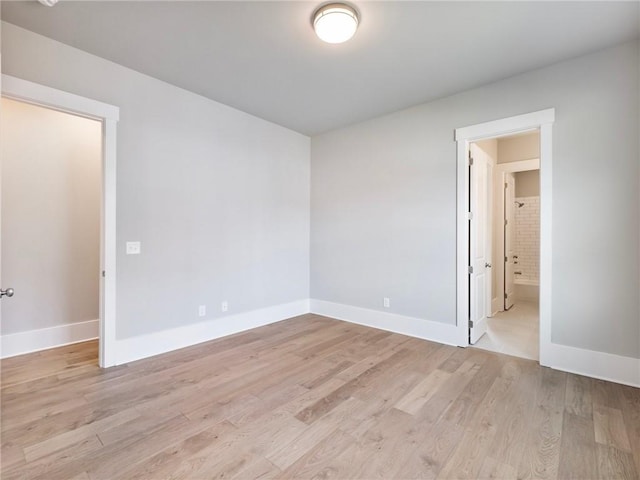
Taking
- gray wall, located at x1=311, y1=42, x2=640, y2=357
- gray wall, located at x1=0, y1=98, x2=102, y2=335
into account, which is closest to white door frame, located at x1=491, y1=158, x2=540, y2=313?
gray wall, located at x1=311, y1=42, x2=640, y2=357

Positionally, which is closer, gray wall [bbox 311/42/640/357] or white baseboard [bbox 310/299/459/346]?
gray wall [bbox 311/42/640/357]

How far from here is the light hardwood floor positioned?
1624mm

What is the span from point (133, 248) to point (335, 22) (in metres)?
2.69

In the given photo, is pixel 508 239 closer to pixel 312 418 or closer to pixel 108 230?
pixel 312 418

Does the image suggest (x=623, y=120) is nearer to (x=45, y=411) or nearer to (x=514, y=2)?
(x=514, y=2)

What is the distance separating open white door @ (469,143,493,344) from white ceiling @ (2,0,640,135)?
39.4 inches

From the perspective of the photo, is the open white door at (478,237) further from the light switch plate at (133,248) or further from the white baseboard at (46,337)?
the white baseboard at (46,337)

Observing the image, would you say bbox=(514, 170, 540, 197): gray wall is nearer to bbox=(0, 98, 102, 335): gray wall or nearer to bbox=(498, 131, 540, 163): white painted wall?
bbox=(498, 131, 540, 163): white painted wall

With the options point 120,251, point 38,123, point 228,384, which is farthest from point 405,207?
point 38,123

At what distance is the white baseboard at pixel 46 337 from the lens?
307 centimetres

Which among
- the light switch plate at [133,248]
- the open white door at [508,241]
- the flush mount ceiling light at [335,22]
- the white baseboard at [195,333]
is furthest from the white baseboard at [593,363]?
the light switch plate at [133,248]

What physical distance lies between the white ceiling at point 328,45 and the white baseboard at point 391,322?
8.85 feet

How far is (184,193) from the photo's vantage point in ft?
11.1

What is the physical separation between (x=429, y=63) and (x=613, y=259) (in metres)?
2.35
